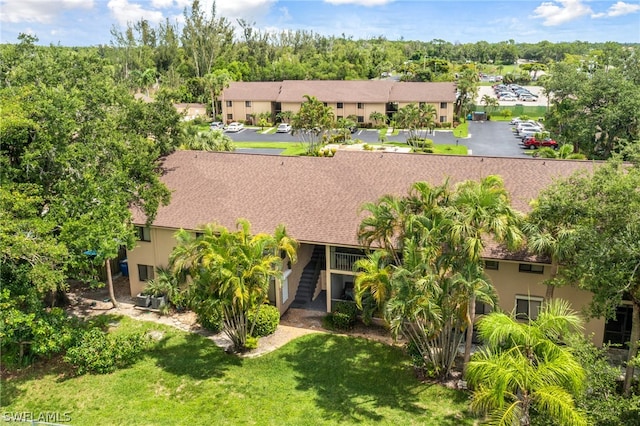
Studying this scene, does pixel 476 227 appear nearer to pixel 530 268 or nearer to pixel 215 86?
pixel 530 268

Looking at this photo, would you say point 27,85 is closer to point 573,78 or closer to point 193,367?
point 193,367

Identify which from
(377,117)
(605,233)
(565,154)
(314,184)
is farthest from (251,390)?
(377,117)

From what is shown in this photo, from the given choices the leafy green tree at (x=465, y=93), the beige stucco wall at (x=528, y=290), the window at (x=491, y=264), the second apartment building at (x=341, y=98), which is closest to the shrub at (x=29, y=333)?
the window at (x=491, y=264)

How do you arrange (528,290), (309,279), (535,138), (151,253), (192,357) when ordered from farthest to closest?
(535,138)
(309,279)
(151,253)
(192,357)
(528,290)

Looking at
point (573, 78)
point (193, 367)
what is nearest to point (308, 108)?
point (573, 78)

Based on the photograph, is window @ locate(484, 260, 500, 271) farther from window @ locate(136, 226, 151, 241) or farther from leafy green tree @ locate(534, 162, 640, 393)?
window @ locate(136, 226, 151, 241)

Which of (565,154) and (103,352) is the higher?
(565,154)
